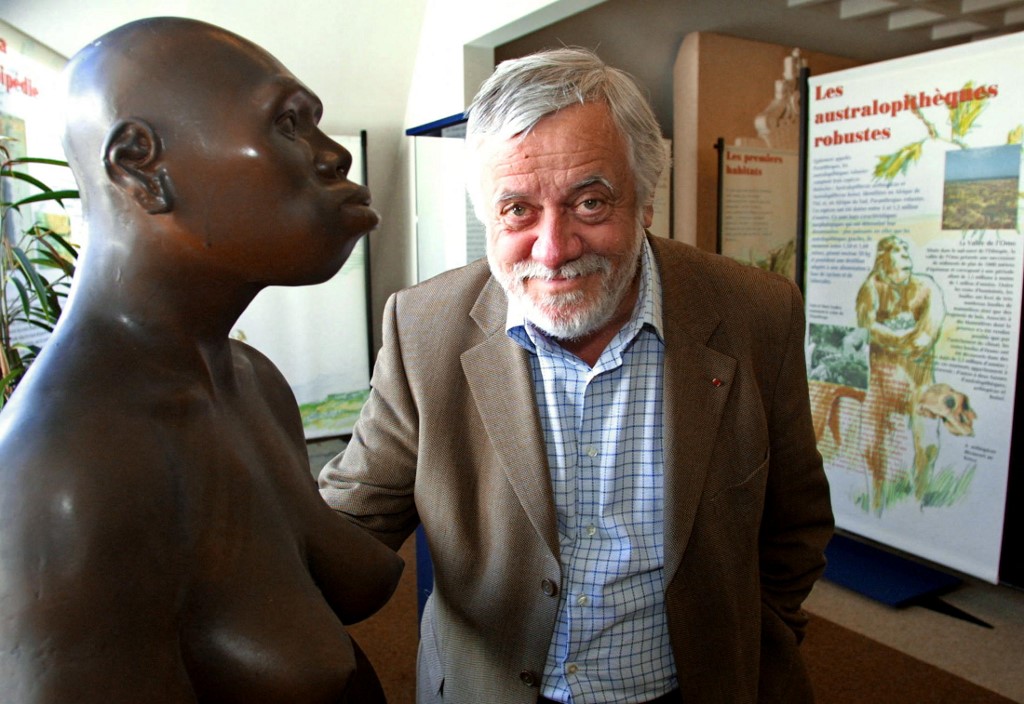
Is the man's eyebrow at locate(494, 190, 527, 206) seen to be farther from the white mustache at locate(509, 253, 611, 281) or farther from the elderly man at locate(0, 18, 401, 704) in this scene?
the elderly man at locate(0, 18, 401, 704)

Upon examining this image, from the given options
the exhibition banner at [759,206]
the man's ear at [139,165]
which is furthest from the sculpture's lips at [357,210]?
the exhibition banner at [759,206]

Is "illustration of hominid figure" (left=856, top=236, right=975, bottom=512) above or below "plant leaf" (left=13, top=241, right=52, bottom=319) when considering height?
below

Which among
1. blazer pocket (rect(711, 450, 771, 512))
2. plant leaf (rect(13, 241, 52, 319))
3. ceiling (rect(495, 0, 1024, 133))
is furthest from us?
ceiling (rect(495, 0, 1024, 133))

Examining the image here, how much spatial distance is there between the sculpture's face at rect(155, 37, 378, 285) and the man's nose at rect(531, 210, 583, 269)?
67 cm

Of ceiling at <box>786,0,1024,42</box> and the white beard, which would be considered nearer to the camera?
the white beard

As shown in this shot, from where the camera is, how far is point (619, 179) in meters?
1.39

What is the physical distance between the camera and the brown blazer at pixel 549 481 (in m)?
1.40

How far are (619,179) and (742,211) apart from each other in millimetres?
4489

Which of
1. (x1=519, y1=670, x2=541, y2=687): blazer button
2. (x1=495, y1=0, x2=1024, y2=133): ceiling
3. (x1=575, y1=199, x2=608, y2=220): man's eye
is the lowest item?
(x1=519, y1=670, x2=541, y2=687): blazer button

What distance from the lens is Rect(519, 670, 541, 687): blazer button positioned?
1.38 metres

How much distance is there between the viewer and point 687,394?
4.77 feet

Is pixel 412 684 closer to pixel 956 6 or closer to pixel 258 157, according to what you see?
pixel 258 157

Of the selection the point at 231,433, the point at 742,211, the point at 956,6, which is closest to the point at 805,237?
the point at 742,211

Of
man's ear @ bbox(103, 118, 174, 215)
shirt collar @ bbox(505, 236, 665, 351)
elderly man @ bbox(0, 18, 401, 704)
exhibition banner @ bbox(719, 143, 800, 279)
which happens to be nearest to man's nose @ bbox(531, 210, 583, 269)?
shirt collar @ bbox(505, 236, 665, 351)
